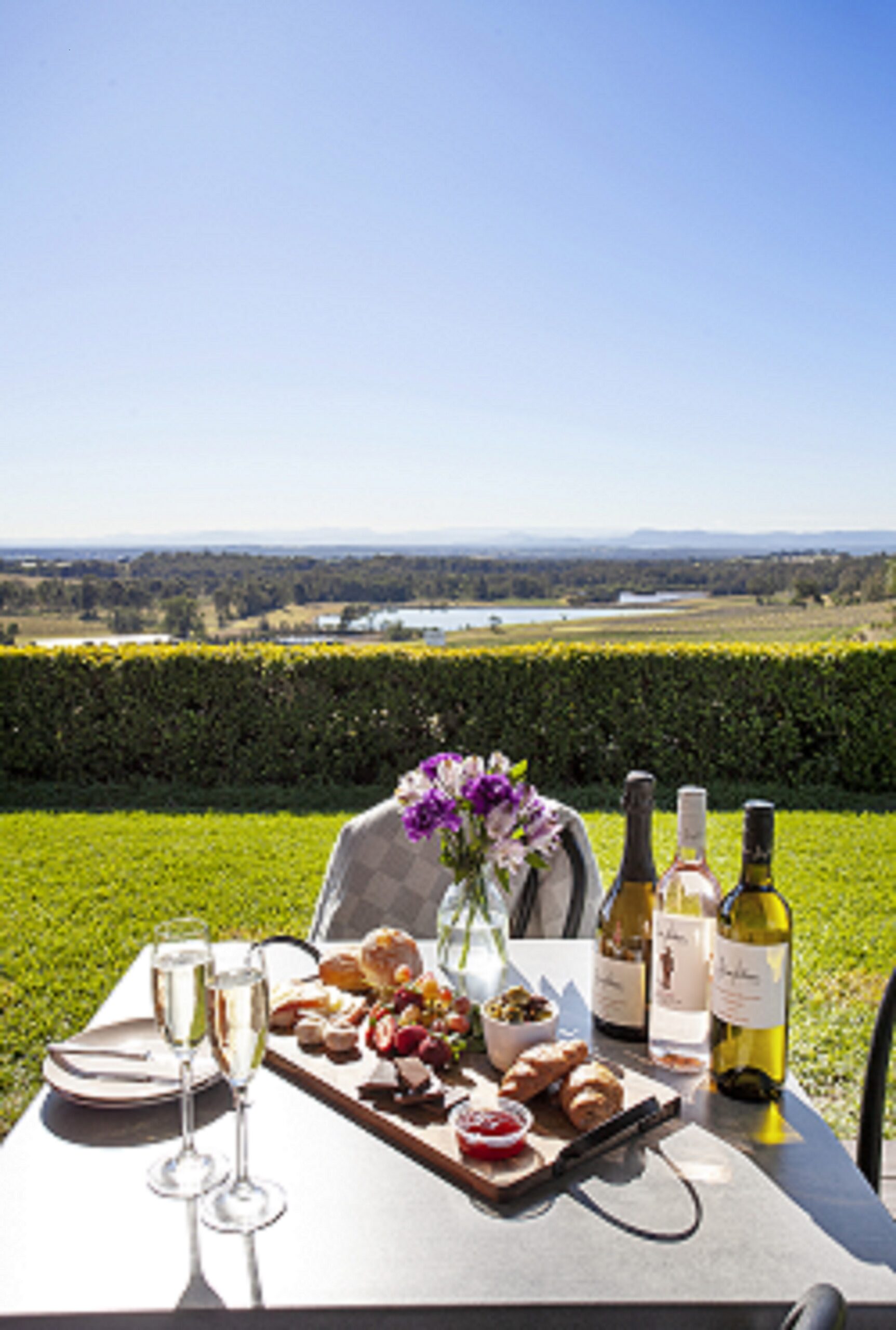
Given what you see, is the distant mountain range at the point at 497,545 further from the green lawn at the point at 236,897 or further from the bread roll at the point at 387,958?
the bread roll at the point at 387,958

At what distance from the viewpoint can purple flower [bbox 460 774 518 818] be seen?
157 centimetres

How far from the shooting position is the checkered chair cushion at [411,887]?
2.57 metres

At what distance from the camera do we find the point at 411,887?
275 cm

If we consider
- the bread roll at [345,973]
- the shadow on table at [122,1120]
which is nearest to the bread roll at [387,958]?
the bread roll at [345,973]

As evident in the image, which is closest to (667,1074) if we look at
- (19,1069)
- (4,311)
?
(19,1069)

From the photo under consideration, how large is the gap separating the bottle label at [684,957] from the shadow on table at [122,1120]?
0.76 metres

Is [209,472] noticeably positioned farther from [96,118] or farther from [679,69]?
[679,69]

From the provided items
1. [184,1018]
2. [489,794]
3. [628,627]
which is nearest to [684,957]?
[489,794]

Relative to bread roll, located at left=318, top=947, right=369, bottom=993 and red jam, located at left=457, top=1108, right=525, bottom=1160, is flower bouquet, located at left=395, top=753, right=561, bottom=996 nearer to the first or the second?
bread roll, located at left=318, top=947, right=369, bottom=993

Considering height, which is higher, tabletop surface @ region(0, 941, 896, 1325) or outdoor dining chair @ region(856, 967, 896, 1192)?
tabletop surface @ region(0, 941, 896, 1325)

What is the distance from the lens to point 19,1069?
365 cm

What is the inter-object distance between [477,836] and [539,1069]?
39 centimetres

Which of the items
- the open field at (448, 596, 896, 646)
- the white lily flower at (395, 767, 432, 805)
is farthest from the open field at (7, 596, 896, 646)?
the white lily flower at (395, 767, 432, 805)

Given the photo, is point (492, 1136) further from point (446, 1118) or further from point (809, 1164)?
point (809, 1164)
